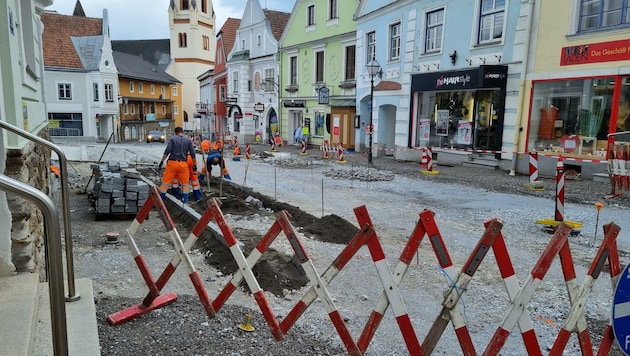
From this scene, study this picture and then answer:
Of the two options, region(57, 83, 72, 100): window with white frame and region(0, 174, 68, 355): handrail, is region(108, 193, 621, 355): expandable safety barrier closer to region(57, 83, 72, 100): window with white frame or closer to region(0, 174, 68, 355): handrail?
region(0, 174, 68, 355): handrail

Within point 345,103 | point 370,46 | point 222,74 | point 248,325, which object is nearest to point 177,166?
point 248,325

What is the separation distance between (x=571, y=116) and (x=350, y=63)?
13.3 metres

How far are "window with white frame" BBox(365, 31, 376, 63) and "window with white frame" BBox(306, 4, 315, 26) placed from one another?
6465mm

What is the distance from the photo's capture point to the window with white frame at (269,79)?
3174 centimetres

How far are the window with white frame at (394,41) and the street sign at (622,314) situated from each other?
18226 mm

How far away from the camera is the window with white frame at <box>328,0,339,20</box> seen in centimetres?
2505

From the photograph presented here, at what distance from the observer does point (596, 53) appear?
471 inches

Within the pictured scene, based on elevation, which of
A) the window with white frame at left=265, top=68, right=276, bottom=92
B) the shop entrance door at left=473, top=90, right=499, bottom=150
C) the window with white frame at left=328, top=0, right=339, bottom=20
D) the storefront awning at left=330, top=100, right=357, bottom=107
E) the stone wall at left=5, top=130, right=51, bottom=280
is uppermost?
the window with white frame at left=328, top=0, right=339, bottom=20

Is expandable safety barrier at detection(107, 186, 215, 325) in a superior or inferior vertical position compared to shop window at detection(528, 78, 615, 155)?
inferior

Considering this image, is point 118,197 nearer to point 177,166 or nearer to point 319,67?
point 177,166

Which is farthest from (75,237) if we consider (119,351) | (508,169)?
(508,169)

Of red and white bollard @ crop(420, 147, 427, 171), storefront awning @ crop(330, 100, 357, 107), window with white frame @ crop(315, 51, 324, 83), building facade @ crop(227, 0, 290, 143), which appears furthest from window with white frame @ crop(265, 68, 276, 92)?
red and white bollard @ crop(420, 147, 427, 171)

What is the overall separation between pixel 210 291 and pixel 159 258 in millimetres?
1543

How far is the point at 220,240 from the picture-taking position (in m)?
6.24
